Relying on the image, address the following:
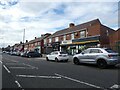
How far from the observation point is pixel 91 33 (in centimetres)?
3888

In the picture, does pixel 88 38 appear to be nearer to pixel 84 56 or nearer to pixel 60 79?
pixel 84 56

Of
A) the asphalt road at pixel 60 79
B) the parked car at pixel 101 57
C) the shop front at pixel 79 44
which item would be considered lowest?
the asphalt road at pixel 60 79

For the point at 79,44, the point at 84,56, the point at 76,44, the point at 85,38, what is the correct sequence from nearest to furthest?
the point at 84,56 → the point at 85,38 → the point at 79,44 → the point at 76,44

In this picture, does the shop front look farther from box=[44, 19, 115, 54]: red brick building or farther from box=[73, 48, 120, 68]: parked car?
box=[73, 48, 120, 68]: parked car

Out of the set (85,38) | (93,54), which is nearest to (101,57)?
(93,54)

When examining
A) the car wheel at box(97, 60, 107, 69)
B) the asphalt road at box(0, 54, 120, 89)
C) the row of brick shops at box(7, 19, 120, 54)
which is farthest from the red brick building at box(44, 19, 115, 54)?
the asphalt road at box(0, 54, 120, 89)

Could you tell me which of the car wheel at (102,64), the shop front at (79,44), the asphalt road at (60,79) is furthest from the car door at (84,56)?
the shop front at (79,44)

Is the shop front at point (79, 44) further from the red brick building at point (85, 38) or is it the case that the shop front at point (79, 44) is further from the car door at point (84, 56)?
the car door at point (84, 56)

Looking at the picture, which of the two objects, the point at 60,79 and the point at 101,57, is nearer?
the point at 60,79

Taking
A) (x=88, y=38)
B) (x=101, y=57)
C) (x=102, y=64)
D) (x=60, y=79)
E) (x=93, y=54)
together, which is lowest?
(x=60, y=79)

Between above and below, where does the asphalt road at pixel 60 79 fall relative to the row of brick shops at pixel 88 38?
below

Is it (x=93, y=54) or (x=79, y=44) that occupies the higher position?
(x=79, y=44)

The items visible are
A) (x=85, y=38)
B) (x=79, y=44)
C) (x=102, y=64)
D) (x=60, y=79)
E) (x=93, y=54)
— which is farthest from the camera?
(x=79, y=44)

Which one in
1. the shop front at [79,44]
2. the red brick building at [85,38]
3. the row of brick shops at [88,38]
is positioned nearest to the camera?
the row of brick shops at [88,38]
